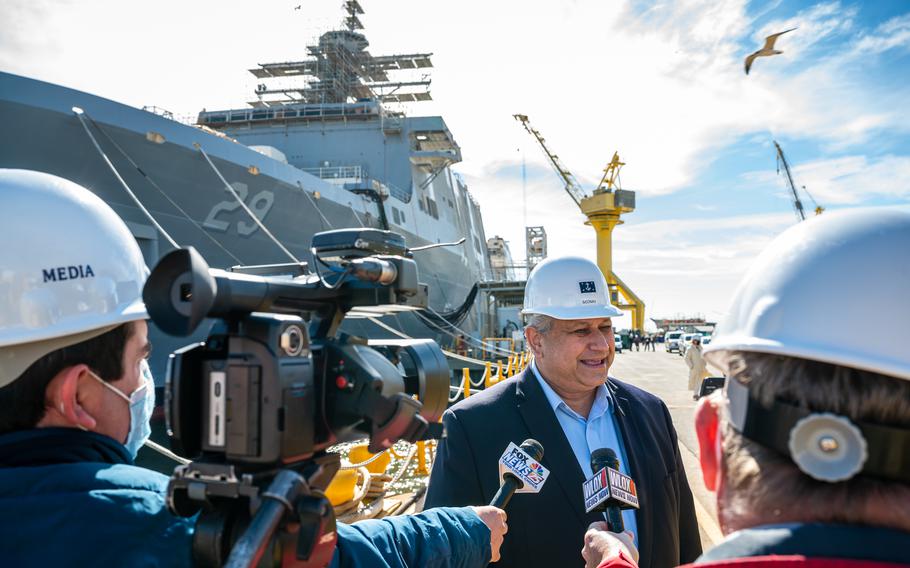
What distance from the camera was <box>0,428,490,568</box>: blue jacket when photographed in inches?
38.9

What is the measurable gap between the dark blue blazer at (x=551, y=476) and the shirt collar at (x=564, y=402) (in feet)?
0.12

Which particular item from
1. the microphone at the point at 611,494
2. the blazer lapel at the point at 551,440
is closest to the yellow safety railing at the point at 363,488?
the blazer lapel at the point at 551,440

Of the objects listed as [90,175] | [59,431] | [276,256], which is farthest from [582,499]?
[276,256]

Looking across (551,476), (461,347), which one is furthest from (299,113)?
(551,476)

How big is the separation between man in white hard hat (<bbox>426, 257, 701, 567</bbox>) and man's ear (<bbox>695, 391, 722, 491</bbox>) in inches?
50.1

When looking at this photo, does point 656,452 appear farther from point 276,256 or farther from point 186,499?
point 276,256

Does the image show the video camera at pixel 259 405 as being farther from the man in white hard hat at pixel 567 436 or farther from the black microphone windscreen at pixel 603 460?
the man in white hard hat at pixel 567 436

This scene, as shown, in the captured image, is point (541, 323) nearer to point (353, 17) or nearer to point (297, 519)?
point (297, 519)

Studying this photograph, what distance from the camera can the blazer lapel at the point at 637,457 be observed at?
224cm

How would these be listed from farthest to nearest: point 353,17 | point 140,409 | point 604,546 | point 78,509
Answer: point 353,17, point 604,546, point 140,409, point 78,509

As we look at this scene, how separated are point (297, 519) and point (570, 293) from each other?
206 cm

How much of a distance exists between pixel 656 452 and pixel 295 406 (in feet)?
6.22

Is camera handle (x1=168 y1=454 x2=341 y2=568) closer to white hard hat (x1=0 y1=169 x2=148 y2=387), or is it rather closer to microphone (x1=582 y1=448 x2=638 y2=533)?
white hard hat (x1=0 y1=169 x2=148 y2=387)

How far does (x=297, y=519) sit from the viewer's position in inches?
41.0
